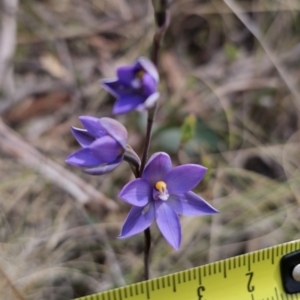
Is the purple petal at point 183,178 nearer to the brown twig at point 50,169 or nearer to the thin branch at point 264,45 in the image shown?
the brown twig at point 50,169

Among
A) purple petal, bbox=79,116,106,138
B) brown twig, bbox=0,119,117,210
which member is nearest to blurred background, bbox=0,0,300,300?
brown twig, bbox=0,119,117,210

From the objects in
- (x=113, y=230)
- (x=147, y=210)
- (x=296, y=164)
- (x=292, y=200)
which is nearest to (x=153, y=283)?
(x=147, y=210)

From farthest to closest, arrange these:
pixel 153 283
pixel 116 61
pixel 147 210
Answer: pixel 116 61
pixel 153 283
pixel 147 210

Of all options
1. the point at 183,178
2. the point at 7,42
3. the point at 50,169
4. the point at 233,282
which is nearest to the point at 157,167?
the point at 183,178

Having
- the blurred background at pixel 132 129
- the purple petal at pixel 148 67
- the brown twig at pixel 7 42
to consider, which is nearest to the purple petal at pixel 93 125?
the purple petal at pixel 148 67

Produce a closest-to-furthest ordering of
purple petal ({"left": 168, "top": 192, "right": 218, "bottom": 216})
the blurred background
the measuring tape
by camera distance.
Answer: purple petal ({"left": 168, "top": 192, "right": 218, "bottom": 216})
the measuring tape
the blurred background

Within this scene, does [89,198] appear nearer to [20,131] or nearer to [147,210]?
[20,131]

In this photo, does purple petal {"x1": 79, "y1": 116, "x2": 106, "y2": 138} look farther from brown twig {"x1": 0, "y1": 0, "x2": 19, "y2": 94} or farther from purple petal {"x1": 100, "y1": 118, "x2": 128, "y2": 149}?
brown twig {"x1": 0, "y1": 0, "x2": 19, "y2": 94}
